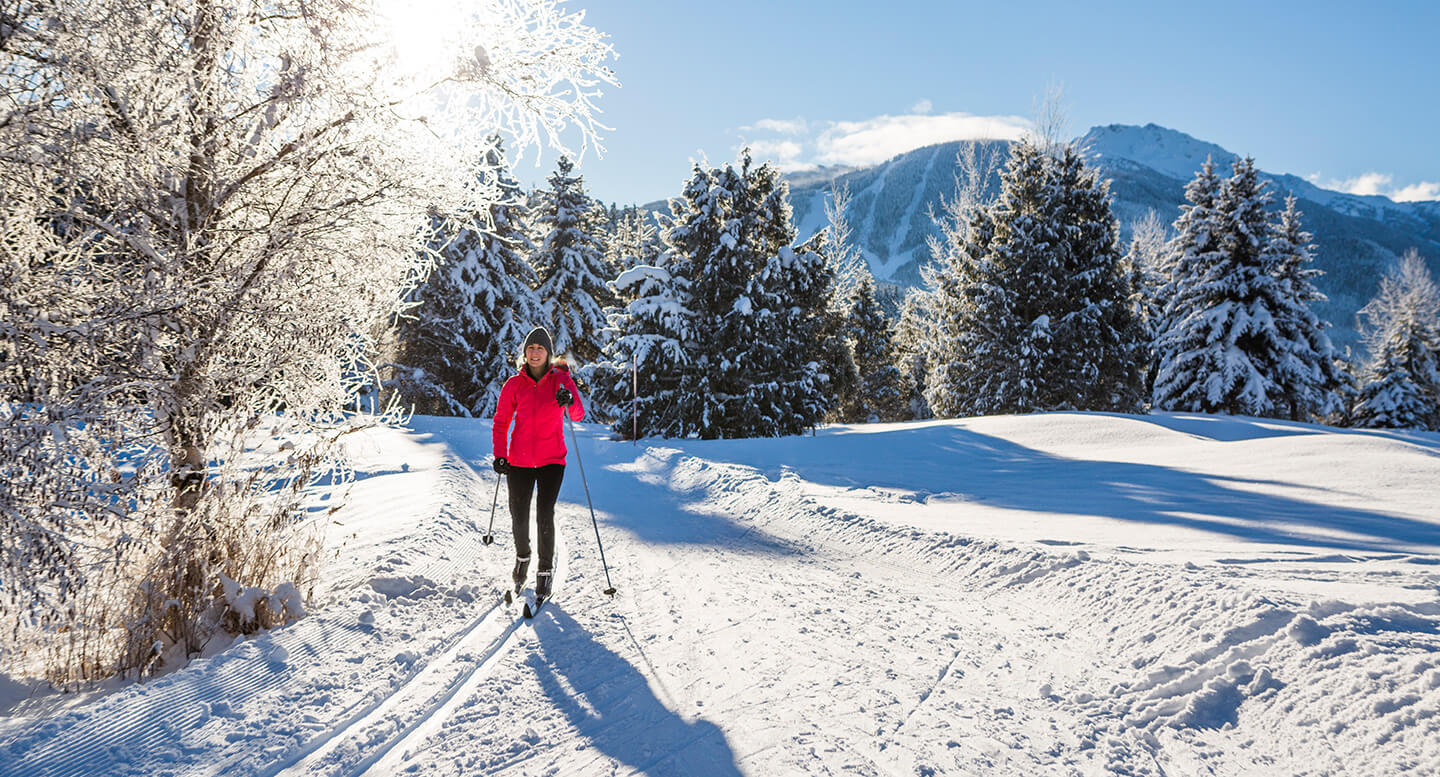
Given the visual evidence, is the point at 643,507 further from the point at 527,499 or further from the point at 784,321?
the point at 784,321

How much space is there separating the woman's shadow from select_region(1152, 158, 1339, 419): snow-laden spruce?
26958mm

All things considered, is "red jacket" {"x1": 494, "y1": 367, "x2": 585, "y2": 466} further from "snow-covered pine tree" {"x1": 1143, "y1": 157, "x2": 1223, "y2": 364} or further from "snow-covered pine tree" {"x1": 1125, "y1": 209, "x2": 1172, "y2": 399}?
"snow-covered pine tree" {"x1": 1143, "y1": 157, "x2": 1223, "y2": 364}

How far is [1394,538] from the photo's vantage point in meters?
5.68

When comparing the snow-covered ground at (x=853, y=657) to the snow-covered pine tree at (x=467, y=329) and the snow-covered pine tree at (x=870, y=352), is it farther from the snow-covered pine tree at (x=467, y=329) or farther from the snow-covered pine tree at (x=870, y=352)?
the snow-covered pine tree at (x=870, y=352)

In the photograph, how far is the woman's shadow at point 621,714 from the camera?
9.20ft

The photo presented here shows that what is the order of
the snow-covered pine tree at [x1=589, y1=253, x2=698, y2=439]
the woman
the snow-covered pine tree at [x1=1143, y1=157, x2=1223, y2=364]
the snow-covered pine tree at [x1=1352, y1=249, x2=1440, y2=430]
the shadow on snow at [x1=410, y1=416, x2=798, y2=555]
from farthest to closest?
the snow-covered pine tree at [x1=1352, y1=249, x2=1440, y2=430] < the snow-covered pine tree at [x1=1143, y1=157, x2=1223, y2=364] < the snow-covered pine tree at [x1=589, y1=253, x2=698, y2=439] < the shadow on snow at [x1=410, y1=416, x2=798, y2=555] < the woman

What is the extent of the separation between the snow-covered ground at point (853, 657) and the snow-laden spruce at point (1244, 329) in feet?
64.3

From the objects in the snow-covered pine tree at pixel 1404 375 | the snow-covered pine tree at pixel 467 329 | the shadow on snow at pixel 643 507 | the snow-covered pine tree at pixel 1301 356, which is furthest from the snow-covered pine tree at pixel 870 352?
the shadow on snow at pixel 643 507

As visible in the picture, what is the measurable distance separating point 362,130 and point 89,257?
1724 millimetres

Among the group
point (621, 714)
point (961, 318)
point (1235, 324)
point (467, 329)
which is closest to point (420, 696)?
point (621, 714)

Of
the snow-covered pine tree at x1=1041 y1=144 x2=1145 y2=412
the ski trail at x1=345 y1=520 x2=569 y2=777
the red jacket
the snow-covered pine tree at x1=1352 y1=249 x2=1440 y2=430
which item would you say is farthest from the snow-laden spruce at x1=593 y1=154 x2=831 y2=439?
the snow-covered pine tree at x1=1352 y1=249 x2=1440 y2=430

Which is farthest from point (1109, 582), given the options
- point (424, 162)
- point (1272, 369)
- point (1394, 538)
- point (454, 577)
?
point (1272, 369)

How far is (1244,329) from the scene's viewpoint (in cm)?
2388

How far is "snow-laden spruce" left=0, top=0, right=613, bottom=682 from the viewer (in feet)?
9.70
